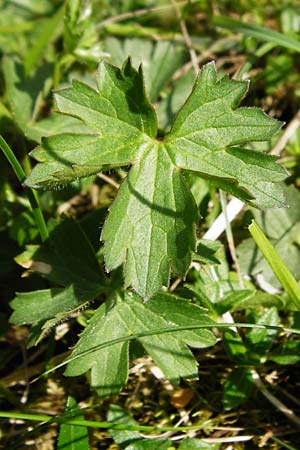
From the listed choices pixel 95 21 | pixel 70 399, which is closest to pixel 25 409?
pixel 70 399

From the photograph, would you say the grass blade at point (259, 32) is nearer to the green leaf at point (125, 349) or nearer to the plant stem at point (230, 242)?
the plant stem at point (230, 242)

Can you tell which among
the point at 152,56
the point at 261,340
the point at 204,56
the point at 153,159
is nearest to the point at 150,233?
the point at 153,159

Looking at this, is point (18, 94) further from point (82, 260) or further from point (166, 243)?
point (166, 243)

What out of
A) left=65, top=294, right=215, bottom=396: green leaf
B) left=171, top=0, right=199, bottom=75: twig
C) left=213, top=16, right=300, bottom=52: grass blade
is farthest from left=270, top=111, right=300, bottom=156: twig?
left=65, top=294, right=215, bottom=396: green leaf

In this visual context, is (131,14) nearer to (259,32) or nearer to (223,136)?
(259,32)

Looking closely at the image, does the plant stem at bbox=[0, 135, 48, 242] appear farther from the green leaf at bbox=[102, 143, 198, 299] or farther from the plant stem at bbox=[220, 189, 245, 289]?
the plant stem at bbox=[220, 189, 245, 289]

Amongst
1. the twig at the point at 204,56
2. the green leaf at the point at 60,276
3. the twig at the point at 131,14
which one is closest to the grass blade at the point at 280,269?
the green leaf at the point at 60,276
